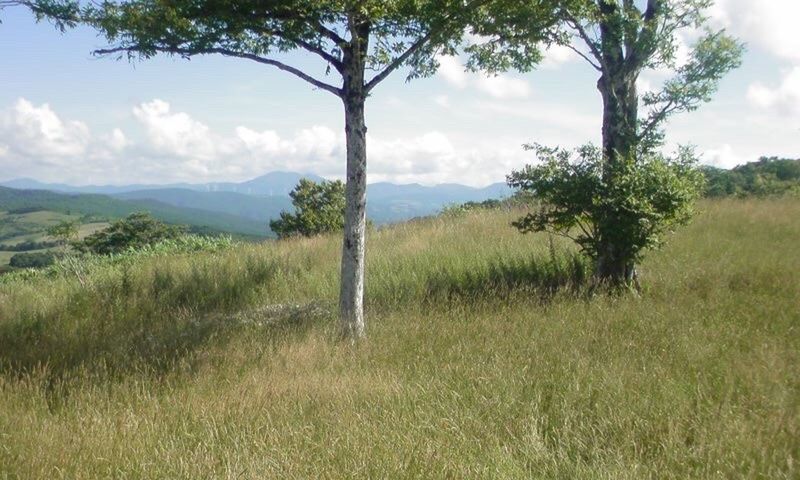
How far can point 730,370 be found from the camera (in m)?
4.71

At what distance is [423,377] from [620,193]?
4104 mm

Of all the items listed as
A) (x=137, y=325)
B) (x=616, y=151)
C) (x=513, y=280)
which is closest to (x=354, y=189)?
(x=513, y=280)

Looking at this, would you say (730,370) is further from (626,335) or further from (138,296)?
(138,296)

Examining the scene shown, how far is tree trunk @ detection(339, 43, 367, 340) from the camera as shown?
6.36 metres

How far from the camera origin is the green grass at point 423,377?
143 inches

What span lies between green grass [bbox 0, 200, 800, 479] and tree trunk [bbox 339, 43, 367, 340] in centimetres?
44

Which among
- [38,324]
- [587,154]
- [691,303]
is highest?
[587,154]

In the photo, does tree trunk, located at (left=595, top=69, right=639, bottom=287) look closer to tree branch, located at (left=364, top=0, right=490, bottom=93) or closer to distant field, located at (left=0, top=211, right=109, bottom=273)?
tree branch, located at (left=364, top=0, right=490, bottom=93)

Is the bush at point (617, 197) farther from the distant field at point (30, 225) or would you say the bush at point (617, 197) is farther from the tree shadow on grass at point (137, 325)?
the distant field at point (30, 225)

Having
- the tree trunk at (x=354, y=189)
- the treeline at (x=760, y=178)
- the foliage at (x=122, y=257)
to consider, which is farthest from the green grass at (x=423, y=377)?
the treeline at (x=760, y=178)

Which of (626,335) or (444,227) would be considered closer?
(626,335)

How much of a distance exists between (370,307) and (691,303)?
153 inches

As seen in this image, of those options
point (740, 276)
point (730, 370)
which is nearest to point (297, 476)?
point (730, 370)

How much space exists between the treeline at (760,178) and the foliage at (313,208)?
59.0 feet
